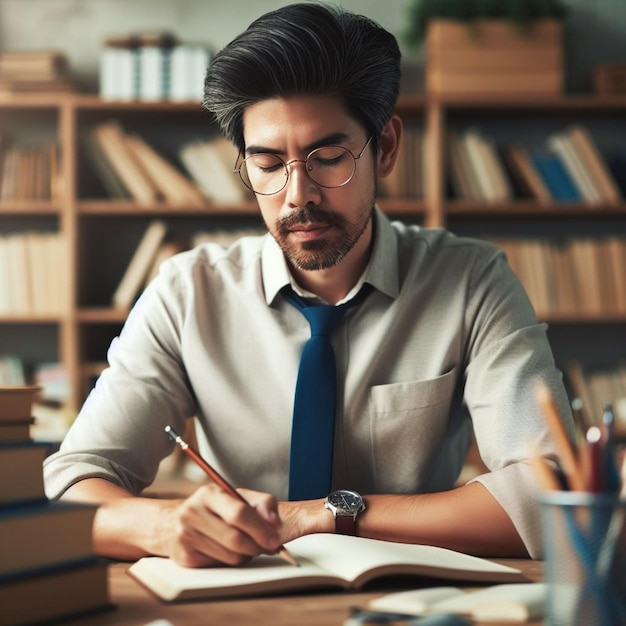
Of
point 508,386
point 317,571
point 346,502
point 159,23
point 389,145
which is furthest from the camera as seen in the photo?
point 159,23

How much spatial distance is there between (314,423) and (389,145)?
24.7 inches

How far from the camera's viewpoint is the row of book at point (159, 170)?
374 centimetres

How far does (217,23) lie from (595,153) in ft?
5.68

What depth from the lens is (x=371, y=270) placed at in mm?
1718

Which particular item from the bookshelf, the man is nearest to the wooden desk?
the man

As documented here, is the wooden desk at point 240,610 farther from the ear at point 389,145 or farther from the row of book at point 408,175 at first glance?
the row of book at point 408,175

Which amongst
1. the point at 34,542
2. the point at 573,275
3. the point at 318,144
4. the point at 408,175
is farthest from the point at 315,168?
the point at 573,275

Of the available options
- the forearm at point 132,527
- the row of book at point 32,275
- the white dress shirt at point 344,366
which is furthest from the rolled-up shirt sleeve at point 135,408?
the row of book at point 32,275

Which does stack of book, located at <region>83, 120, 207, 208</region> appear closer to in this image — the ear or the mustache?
the ear

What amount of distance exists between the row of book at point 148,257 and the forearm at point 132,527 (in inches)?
96.1

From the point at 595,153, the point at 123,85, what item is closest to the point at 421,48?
the point at 595,153

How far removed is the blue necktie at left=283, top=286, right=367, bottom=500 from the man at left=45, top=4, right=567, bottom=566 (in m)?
0.01

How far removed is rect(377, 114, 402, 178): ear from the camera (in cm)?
184

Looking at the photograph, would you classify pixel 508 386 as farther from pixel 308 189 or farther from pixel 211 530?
pixel 211 530
